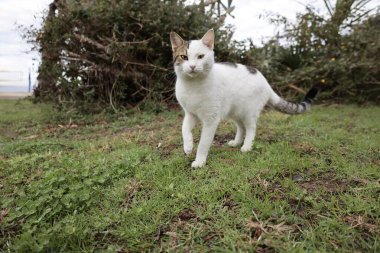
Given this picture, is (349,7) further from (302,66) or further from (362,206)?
(362,206)

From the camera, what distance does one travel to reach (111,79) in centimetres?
670

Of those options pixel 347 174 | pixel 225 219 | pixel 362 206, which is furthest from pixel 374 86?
pixel 225 219

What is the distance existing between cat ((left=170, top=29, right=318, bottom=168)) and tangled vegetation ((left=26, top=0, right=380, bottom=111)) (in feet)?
11.1

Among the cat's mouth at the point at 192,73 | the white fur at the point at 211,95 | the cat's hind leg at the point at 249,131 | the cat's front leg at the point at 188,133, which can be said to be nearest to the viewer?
the cat's mouth at the point at 192,73

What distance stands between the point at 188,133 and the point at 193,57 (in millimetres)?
784

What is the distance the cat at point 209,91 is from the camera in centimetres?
293

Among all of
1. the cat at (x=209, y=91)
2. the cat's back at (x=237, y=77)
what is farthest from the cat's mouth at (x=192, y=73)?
the cat's back at (x=237, y=77)

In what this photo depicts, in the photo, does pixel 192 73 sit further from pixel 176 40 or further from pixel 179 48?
pixel 176 40

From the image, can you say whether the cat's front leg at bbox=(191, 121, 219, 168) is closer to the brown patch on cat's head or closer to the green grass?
the green grass

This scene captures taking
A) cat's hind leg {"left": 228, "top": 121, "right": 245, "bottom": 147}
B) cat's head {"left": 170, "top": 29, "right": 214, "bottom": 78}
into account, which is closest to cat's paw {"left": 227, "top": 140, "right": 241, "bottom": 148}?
cat's hind leg {"left": 228, "top": 121, "right": 245, "bottom": 147}

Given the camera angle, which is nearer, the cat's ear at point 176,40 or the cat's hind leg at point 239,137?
the cat's ear at point 176,40

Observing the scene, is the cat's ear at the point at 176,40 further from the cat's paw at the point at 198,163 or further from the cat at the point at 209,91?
the cat's paw at the point at 198,163

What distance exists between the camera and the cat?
293cm

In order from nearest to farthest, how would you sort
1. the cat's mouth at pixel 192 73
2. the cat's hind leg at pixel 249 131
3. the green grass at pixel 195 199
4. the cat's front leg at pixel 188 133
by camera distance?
the green grass at pixel 195 199, the cat's mouth at pixel 192 73, the cat's front leg at pixel 188 133, the cat's hind leg at pixel 249 131
